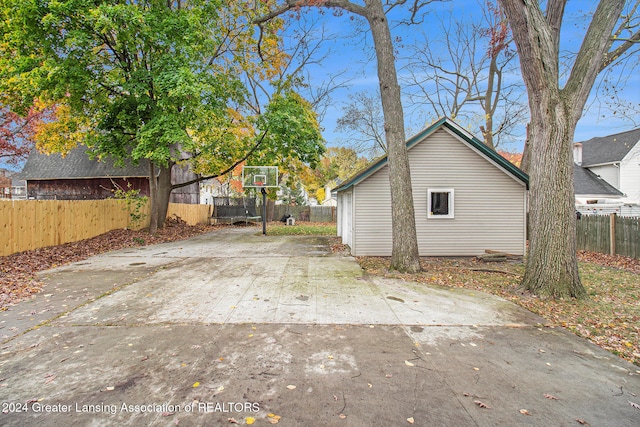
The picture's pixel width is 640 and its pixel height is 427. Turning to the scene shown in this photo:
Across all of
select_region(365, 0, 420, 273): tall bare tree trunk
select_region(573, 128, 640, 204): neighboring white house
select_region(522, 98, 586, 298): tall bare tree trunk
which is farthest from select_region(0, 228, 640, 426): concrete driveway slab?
select_region(573, 128, 640, 204): neighboring white house

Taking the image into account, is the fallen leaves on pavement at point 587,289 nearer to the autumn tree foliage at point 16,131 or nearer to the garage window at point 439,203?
the garage window at point 439,203

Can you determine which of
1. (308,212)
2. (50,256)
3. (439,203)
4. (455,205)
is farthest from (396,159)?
(308,212)

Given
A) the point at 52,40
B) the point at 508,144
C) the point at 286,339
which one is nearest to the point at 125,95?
the point at 52,40

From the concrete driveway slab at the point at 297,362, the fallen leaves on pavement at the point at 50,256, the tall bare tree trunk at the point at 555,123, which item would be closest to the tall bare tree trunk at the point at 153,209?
the fallen leaves on pavement at the point at 50,256

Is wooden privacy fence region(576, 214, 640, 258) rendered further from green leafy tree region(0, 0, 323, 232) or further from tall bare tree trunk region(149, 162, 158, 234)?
tall bare tree trunk region(149, 162, 158, 234)

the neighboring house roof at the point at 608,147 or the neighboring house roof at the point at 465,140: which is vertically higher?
the neighboring house roof at the point at 608,147

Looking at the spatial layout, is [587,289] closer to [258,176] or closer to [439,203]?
[439,203]

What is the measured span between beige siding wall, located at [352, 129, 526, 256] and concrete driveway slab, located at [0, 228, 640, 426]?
425 centimetres

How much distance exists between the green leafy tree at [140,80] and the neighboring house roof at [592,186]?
60.8 ft

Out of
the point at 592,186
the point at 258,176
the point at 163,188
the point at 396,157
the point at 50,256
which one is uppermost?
the point at 258,176

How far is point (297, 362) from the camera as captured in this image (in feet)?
10.6

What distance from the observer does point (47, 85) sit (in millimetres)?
9781

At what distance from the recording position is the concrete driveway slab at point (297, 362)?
2.46 metres

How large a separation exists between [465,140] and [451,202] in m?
1.99
